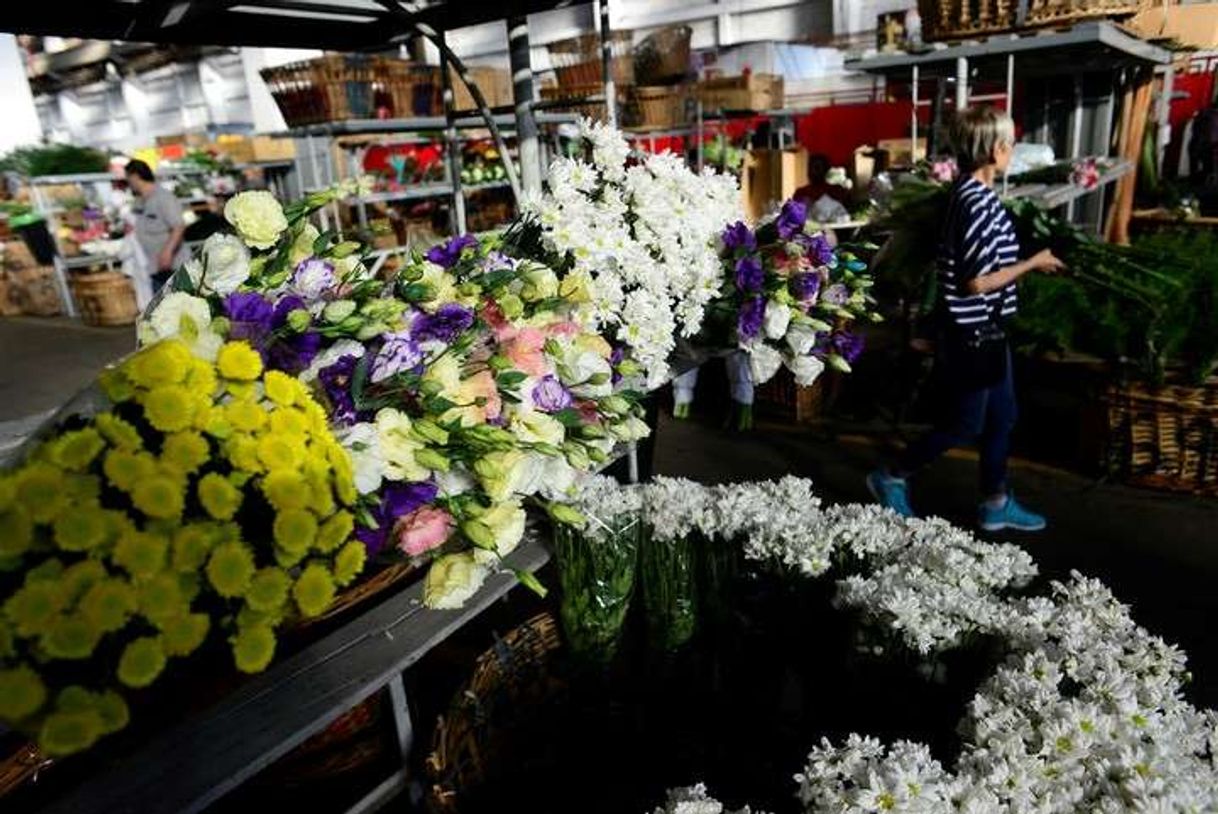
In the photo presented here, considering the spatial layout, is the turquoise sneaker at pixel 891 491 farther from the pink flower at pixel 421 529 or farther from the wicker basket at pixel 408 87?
the wicker basket at pixel 408 87

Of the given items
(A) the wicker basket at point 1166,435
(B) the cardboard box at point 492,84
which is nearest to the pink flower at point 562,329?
(A) the wicker basket at point 1166,435

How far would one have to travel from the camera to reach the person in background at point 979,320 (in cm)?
291

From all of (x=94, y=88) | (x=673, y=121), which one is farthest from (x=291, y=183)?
(x=94, y=88)

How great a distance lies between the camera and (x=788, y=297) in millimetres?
1706

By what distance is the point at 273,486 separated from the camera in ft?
2.90

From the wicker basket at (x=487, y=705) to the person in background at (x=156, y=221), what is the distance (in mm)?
6350

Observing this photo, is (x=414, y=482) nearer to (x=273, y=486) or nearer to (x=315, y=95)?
(x=273, y=486)

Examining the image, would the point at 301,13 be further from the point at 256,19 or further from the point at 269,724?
the point at 269,724

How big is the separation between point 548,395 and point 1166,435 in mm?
3376

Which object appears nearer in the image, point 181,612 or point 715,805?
point 181,612

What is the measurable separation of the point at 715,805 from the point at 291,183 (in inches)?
382

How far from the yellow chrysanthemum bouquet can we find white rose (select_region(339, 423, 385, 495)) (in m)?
0.04

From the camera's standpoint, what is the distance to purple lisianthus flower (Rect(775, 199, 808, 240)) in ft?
5.88

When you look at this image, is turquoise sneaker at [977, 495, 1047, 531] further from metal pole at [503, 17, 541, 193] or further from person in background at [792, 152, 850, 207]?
person in background at [792, 152, 850, 207]
